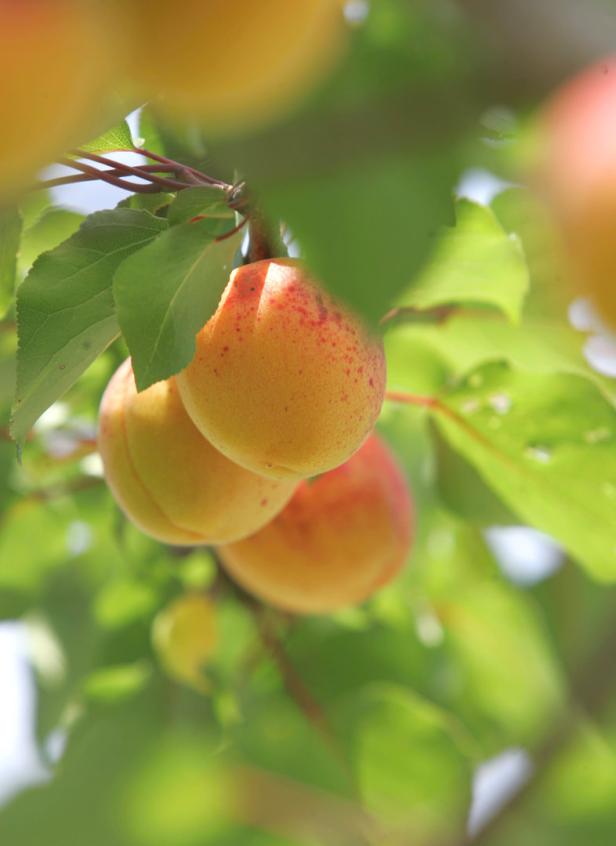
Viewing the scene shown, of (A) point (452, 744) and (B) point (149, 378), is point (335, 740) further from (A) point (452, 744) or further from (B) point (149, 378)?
(B) point (149, 378)

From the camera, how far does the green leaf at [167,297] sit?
70 cm

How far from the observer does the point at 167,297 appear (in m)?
0.71

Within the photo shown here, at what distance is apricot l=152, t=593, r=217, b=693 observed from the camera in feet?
4.17

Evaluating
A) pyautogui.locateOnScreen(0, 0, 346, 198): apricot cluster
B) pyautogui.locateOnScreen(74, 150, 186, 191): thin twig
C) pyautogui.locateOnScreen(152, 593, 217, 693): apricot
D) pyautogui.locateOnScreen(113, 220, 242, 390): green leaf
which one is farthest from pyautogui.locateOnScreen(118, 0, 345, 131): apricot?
pyautogui.locateOnScreen(152, 593, 217, 693): apricot

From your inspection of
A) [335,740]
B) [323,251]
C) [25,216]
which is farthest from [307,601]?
[323,251]

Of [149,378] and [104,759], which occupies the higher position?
[104,759]

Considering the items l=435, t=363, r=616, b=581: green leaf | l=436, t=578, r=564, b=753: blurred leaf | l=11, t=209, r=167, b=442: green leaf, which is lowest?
l=436, t=578, r=564, b=753: blurred leaf

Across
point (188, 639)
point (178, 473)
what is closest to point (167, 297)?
point (178, 473)

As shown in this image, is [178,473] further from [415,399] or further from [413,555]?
[413,555]

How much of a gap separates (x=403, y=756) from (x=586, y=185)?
2.24 ft

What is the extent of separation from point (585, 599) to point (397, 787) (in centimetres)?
45

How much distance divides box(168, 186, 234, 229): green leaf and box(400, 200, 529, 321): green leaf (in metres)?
0.19

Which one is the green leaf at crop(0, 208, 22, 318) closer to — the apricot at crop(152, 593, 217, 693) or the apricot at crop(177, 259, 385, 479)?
the apricot at crop(177, 259, 385, 479)

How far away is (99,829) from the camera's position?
0.89ft
